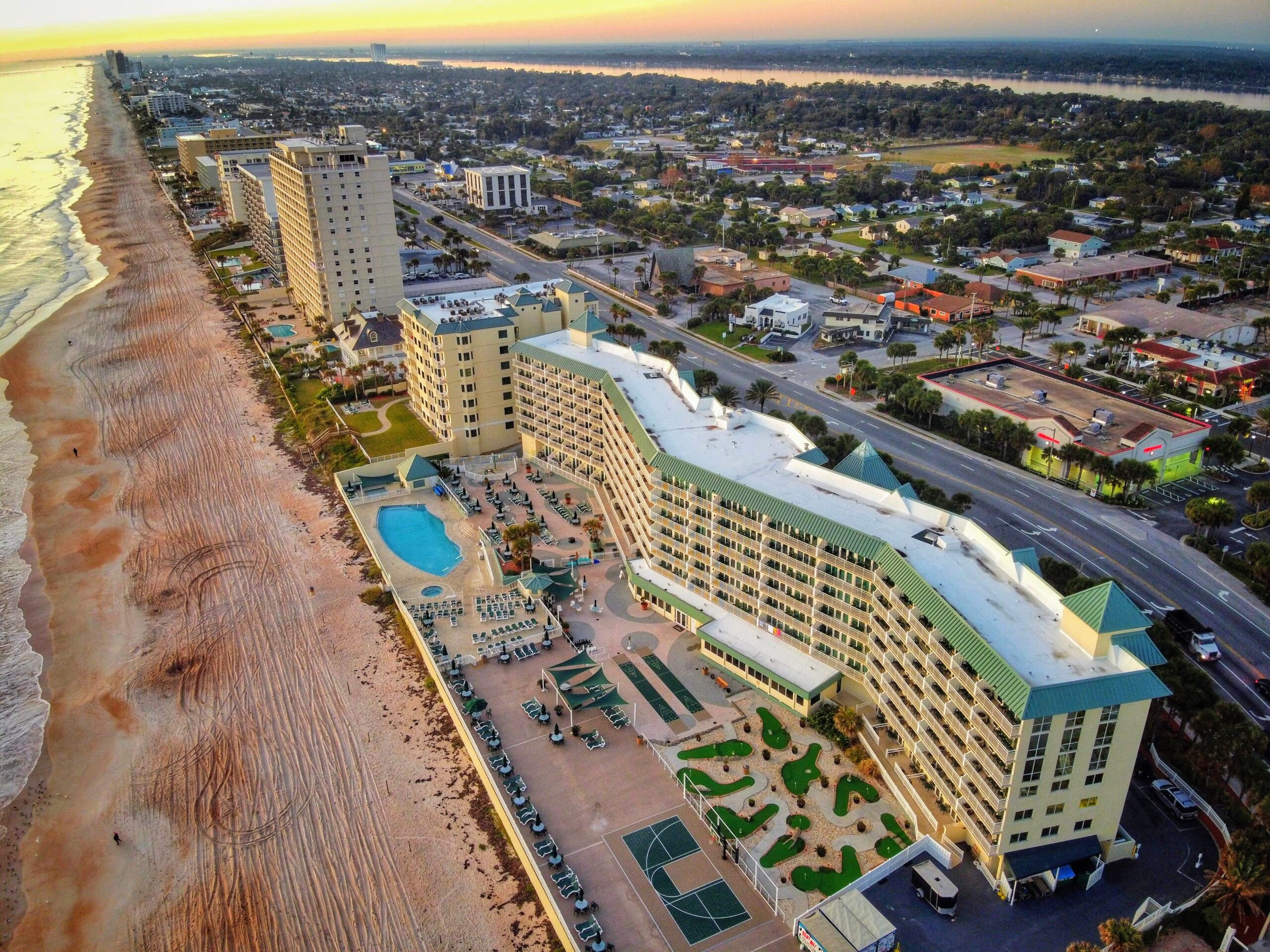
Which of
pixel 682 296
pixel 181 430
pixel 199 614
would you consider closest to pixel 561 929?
pixel 199 614

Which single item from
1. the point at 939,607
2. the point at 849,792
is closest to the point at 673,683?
the point at 849,792

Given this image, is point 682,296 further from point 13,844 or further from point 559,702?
point 13,844

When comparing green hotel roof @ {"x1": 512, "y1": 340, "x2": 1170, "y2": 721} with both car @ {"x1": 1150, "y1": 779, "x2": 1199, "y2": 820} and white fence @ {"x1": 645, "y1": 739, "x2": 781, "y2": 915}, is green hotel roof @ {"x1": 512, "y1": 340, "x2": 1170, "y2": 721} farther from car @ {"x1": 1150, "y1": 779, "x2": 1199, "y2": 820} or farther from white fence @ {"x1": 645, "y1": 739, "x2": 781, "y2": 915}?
white fence @ {"x1": 645, "y1": 739, "x2": 781, "y2": 915}

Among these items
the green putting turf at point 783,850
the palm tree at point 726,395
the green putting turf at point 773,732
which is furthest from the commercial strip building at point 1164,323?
the green putting turf at point 783,850

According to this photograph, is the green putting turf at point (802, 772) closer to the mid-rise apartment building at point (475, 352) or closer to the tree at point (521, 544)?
the tree at point (521, 544)

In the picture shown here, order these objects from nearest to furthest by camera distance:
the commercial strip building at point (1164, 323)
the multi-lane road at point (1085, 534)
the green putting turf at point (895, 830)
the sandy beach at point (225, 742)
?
1. the sandy beach at point (225, 742)
2. the green putting turf at point (895, 830)
3. the multi-lane road at point (1085, 534)
4. the commercial strip building at point (1164, 323)

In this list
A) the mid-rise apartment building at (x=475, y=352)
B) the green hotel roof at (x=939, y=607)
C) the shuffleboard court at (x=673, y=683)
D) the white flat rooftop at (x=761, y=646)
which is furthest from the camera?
the mid-rise apartment building at (x=475, y=352)
